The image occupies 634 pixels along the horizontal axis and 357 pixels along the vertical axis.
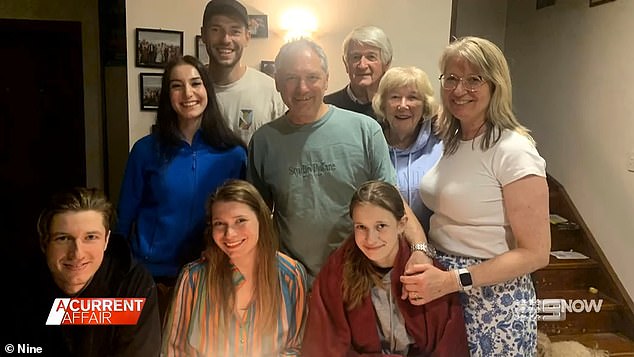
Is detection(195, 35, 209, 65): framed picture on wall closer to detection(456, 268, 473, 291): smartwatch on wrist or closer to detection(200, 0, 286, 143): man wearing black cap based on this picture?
detection(200, 0, 286, 143): man wearing black cap

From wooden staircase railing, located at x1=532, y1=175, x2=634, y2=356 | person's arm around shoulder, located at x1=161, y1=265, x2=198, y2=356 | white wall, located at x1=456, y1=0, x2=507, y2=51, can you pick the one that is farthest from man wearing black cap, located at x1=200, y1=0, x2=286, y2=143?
wooden staircase railing, located at x1=532, y1=175, x2=634, y2=356

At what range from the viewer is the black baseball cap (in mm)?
1109

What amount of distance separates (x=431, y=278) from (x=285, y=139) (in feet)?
1.37

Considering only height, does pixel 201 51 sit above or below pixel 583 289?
above

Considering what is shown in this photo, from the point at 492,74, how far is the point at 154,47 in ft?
2.17

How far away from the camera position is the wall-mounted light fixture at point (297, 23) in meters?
1.13

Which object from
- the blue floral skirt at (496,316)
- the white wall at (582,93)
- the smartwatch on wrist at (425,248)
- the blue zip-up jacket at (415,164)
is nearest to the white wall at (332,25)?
the blue zip-up jacket at (415,164)

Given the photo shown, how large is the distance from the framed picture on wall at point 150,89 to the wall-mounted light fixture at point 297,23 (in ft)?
0.89

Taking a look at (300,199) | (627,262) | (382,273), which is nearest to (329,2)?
(300,199)

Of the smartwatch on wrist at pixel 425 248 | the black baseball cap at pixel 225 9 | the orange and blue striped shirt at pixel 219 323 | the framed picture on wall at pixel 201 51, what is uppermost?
the black baseball cap at pixel 225 9

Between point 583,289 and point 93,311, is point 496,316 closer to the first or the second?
point 583,289

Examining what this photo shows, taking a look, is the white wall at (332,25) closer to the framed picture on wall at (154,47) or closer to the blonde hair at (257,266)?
the framed picture on wall at (154,47)

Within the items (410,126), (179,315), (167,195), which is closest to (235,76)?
(167,195)

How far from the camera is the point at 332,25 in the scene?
1.15 meters
